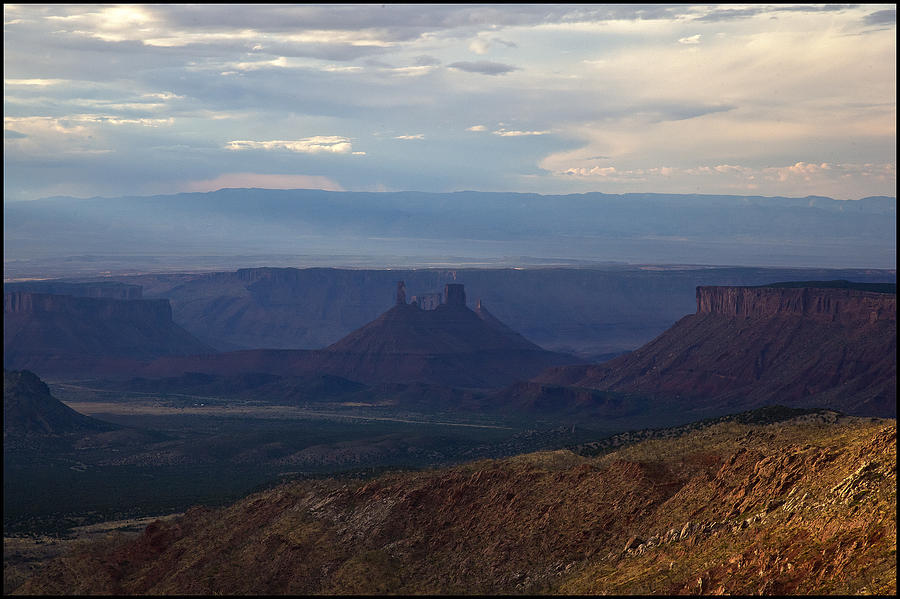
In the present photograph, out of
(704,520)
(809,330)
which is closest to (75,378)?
(809,330)

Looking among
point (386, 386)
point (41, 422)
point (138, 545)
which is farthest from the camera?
point (386, 386)

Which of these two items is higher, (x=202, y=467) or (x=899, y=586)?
(x=899, y=586)

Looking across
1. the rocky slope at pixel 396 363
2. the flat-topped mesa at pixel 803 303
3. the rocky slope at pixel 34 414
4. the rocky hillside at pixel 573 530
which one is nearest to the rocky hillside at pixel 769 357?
the flat-topped mesa at pixel 803 303

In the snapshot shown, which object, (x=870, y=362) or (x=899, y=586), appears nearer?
(x=899, y=586)

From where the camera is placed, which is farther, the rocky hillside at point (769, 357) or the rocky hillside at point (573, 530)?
the rocky hillside at point (769, 357)

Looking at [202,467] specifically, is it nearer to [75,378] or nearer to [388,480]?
[388,480]

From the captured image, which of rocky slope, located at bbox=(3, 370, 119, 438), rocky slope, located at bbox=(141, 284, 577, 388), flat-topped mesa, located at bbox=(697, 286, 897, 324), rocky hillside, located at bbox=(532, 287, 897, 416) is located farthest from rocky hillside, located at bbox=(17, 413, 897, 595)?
rocky slope, located at bbox=(141, 284, 577, 388)

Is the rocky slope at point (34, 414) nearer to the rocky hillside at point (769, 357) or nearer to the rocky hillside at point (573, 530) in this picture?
the rocky hillside at point (769, 357)
